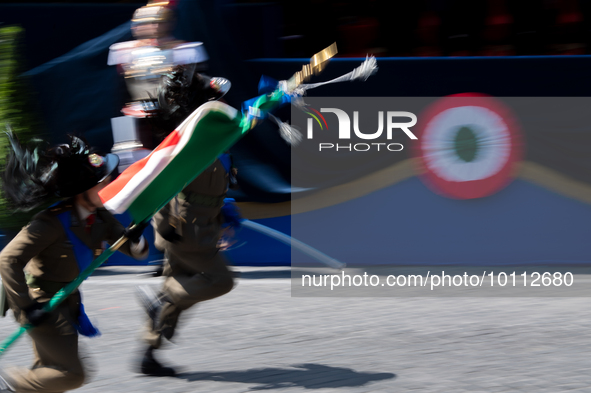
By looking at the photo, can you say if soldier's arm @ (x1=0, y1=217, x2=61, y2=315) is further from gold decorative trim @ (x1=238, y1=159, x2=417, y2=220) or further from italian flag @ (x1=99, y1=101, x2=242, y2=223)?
gold decorative trim @ (x1=238, y1=159, x2=417, y2=220)

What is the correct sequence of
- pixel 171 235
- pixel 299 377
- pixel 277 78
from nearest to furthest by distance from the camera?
pixel 299 377 → pixel 171 235 → pixel 277 78

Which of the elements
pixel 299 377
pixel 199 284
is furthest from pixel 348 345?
pixel 199 284

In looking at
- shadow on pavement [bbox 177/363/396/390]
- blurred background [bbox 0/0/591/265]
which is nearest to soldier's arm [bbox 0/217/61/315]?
shadow on pavement [bbox 177/363/396/390]

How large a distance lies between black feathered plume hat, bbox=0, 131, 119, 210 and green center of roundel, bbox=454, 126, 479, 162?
4.13 metres

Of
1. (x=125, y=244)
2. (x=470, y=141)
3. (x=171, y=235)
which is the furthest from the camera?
(x=470, y=141)

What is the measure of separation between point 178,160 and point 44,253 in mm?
753

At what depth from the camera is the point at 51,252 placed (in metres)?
3.35

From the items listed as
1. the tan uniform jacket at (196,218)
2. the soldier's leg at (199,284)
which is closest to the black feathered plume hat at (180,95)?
the tan uniform jacket at (196,218)

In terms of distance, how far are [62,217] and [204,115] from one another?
831mm

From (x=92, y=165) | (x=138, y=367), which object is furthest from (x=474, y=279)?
(x=92, y=165)

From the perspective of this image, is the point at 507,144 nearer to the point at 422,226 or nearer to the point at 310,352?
the point at 422,226

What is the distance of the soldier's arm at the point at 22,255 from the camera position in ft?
10.5

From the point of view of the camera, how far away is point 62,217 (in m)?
3.33

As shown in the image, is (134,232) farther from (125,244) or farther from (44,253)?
(44,253)
